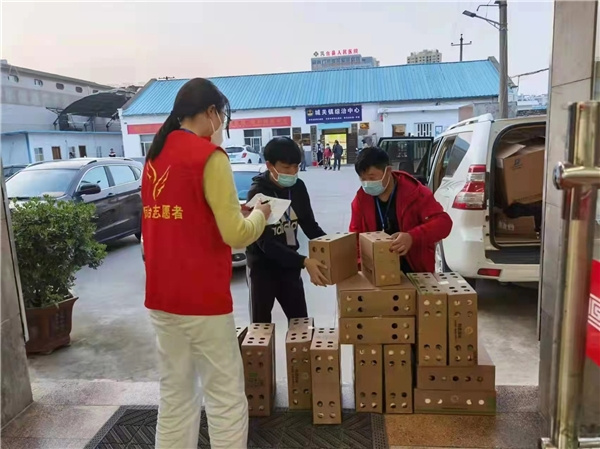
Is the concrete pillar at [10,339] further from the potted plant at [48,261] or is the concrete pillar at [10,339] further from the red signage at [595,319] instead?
the red signage at [595,319]

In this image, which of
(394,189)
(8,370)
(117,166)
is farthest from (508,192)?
(117,166)

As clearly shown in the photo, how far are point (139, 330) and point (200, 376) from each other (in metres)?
2.50

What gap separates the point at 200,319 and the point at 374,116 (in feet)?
73.8

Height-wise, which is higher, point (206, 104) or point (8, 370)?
point (206, 104)

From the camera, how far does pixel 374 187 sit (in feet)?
8.23

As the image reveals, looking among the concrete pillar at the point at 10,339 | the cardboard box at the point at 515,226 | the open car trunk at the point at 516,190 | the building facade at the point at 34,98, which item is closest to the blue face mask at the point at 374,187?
the open car trunk at the point at 516,190

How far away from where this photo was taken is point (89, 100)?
24.1 metres

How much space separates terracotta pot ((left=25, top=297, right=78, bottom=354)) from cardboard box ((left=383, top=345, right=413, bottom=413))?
2535mm

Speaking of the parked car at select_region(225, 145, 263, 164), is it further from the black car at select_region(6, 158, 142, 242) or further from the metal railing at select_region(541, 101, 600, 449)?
the metal railing at select_region(541, 101, 600, 449)

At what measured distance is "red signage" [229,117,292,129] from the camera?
24.0 m

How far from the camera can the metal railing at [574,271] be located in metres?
0.71

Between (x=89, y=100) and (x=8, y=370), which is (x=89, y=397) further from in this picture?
(x=89, y=100)

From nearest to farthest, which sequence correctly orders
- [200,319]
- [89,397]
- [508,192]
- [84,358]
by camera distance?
[200,319], [89,397], [84,358], [508,192]

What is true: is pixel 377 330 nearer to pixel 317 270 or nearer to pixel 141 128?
pixel 317 270
